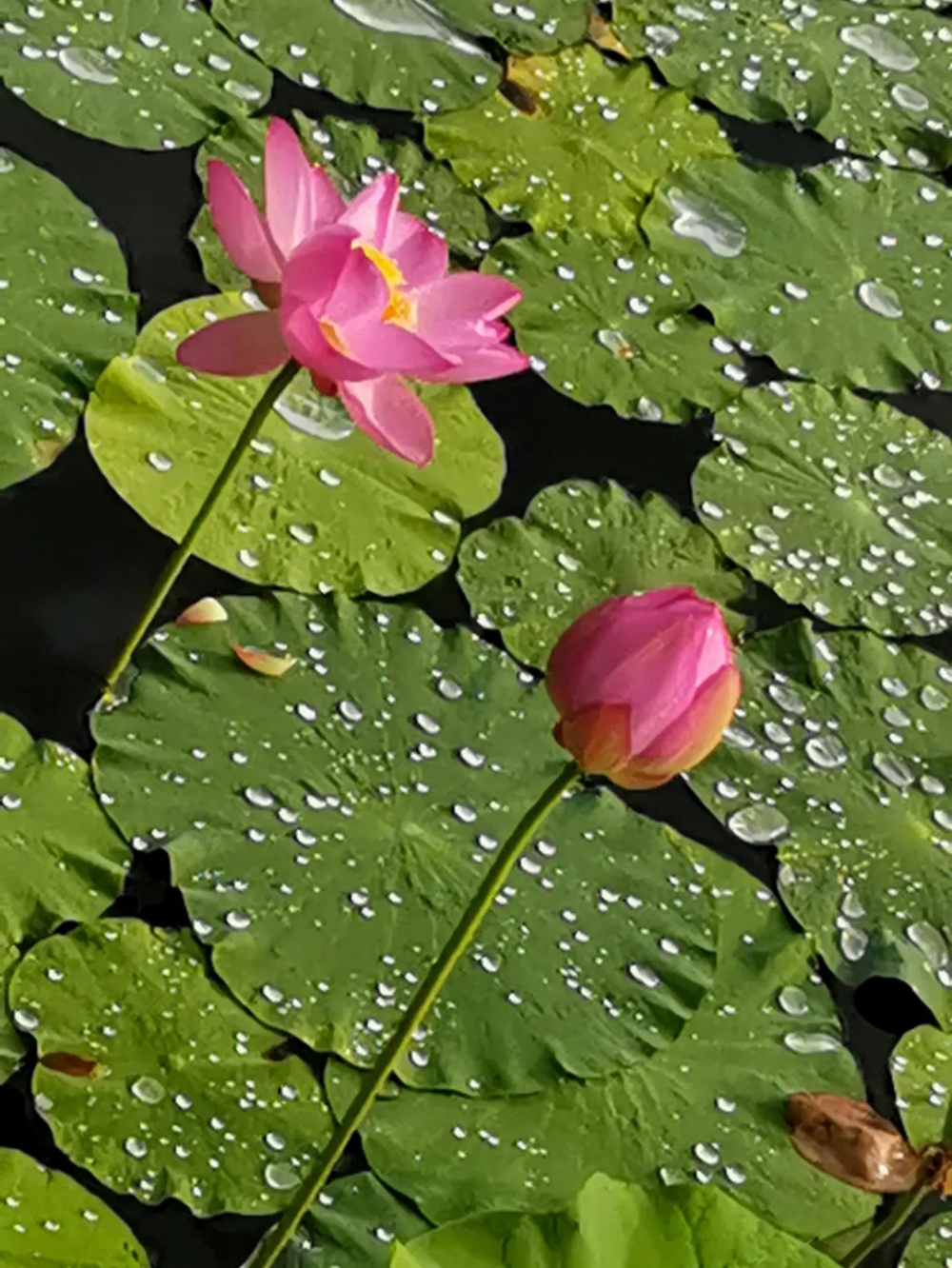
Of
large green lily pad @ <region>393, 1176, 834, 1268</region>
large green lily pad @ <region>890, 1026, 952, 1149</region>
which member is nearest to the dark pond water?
large green lily pad @ <region>890, 1026, 952, 1149</region>

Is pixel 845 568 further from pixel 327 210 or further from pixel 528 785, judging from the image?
pixel 327 210

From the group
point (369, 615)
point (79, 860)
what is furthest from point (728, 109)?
point (79, 860)

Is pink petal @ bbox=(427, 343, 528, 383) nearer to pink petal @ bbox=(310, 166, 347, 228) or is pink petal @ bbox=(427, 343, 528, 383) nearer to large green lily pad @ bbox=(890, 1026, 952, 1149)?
pink petal @ bbox=(310, 166, 347, 228)

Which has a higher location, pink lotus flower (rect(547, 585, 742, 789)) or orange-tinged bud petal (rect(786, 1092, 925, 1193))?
pink lotus flower (rect(547, 585, 742, 789))

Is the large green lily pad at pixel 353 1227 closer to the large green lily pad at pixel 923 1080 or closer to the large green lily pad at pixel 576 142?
the large green lily pad at pixel 923 1080

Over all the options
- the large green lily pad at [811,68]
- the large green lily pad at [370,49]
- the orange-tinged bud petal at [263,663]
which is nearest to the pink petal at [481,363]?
the orange-tinged bud petal at [263,663]

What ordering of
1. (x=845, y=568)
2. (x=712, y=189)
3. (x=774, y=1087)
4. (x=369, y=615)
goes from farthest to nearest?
(x=712, y=189) < (x=845, y=568) < (x=369, y=615) < (x=774, y=1087)
